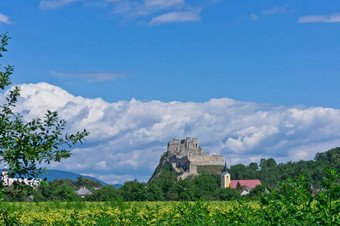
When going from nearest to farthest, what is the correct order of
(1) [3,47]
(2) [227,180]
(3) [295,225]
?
1. (3) [295,225]
2. (1) [3,47]
3. (2) [227,180]

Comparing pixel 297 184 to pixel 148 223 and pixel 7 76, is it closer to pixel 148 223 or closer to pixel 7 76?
pixel 148 223

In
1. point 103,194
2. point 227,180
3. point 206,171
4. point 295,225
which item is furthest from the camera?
point 206,171

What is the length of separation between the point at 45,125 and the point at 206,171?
187 m

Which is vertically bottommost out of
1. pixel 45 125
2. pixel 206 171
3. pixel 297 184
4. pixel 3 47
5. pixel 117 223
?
pixel 117 223

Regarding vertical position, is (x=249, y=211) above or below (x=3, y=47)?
below

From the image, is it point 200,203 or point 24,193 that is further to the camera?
point 200,203

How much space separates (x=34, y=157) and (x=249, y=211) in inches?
198

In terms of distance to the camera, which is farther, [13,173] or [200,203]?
[200,203]

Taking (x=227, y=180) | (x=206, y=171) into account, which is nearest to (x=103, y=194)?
(x=227, y=180)

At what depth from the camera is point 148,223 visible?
43.7ft

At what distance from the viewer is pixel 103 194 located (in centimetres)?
11025

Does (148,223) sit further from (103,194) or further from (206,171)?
(206,171)

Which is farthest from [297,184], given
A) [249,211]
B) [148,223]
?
[148,223]

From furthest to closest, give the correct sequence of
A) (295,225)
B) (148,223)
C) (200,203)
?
(200,203) → (148,223) → (295,225)
